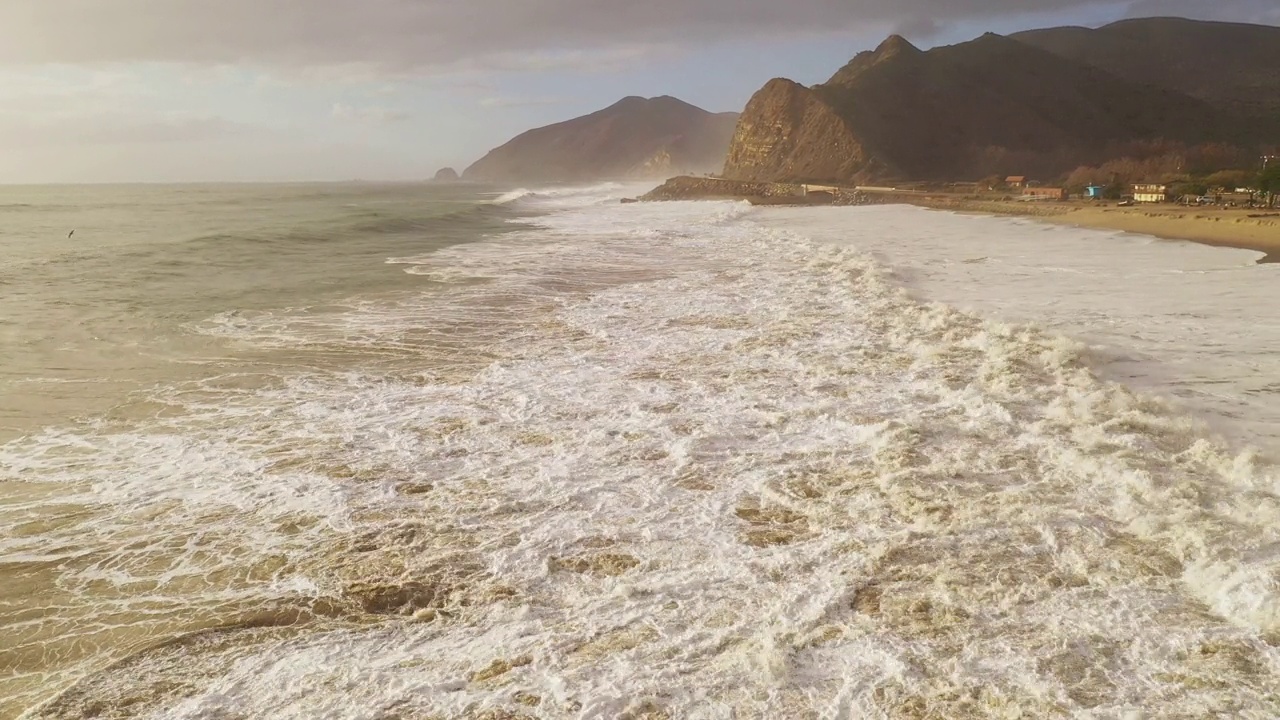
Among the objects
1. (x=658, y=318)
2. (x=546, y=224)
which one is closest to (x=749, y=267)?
(x=658, y=318)

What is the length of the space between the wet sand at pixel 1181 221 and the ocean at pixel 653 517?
12588mm

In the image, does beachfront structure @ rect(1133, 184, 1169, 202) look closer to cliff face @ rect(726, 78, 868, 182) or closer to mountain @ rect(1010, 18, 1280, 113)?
cliff face @ rect(726, 78, 868, 182)

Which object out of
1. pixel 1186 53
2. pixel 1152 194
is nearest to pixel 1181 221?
pixel 1152 194

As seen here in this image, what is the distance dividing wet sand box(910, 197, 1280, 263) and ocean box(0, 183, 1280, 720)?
12588 mm

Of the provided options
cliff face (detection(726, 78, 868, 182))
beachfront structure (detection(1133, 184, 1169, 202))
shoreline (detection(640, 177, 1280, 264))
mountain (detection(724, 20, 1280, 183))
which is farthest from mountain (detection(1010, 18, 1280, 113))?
beachfront structure (detection(1133, 184, 1169, 202))

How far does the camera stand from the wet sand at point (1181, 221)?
20.6 meters

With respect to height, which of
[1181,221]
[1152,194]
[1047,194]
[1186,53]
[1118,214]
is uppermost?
[1186,53]

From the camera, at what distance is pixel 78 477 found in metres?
5.89

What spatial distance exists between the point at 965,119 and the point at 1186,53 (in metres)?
76.8

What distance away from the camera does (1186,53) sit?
127812 millimetres

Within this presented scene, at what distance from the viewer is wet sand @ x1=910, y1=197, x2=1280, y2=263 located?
67.5ft

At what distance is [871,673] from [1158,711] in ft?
3.79

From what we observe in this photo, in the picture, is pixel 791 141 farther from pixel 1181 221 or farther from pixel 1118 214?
pixel 1181 221

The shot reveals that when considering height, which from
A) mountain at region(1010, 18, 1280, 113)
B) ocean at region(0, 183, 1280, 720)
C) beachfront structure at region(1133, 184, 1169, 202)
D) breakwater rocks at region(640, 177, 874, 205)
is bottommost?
ocean at region(0, 183, 1280, 720)
